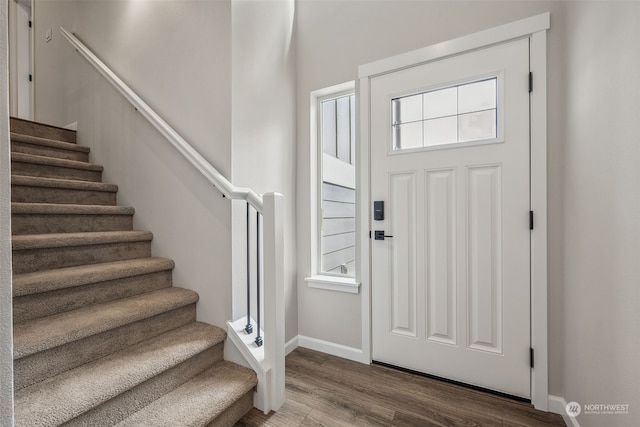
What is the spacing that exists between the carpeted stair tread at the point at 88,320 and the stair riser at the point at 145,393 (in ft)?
1.01

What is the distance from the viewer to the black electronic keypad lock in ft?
6.30

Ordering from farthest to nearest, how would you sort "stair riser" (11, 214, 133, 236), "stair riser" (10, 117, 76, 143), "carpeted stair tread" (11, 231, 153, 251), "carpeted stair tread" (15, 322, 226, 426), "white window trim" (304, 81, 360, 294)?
"stair riser" (10, 117, 76, 143) → "white window trim" (304, 81, 360, 294) → "stair riser" (11, 214, 133, 236) → "carpeted stair tread" (11, 231, 153, 251) → "carpeted stair tread" (15, 322, 226, 426)

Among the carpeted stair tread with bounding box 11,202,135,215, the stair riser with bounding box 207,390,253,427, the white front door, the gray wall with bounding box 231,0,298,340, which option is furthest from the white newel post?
the carpeted stair tread with bounding box 11,202,135,215

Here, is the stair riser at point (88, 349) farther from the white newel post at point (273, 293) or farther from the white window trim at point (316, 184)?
the white window trim at point (316, 184)

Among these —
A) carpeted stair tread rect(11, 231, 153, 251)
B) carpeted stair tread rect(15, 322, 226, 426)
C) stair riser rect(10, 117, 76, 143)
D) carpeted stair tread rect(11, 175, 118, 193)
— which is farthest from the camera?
stair riser rect(10, 117, 76, 143)

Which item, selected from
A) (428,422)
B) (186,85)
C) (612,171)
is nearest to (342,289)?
(428,422)

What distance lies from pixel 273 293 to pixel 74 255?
1188mm

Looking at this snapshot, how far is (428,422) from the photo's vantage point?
4.58ft

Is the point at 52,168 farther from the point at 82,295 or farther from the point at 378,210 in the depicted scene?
the point at 378,210

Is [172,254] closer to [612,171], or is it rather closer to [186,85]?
[186,85]

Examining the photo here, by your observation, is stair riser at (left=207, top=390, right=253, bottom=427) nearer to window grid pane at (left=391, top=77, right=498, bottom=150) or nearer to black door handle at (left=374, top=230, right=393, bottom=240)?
black door handle at (left=374, top=230, right=393, bottom=240)

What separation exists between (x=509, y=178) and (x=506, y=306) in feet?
2.41

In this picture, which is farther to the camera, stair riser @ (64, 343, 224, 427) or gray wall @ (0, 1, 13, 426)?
stair riser @ (64, 343, 224, 427)

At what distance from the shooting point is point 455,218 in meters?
1.72
